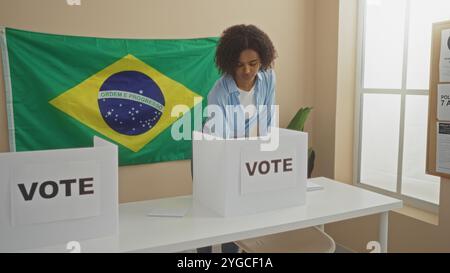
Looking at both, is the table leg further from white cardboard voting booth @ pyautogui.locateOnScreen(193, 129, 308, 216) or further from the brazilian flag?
the brazilian flag

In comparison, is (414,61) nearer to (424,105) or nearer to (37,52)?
(424,105)

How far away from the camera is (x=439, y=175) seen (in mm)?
2578

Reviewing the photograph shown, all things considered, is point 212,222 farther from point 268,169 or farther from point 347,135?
point 347,135

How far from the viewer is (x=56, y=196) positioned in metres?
1.41

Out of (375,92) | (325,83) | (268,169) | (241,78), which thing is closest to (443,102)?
(375,92)

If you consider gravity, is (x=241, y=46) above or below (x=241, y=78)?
above

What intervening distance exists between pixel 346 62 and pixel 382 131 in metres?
0.61

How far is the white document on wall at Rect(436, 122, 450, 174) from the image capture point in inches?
99.5

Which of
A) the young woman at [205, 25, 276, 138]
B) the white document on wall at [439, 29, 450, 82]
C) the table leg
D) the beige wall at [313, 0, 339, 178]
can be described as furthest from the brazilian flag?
the table leg

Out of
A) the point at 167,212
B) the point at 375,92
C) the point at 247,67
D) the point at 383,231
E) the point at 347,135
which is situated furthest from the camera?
the point at 347,135

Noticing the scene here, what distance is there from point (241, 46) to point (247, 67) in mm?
143

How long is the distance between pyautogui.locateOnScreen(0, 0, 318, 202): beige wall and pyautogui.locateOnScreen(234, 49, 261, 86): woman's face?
0.81 meters
